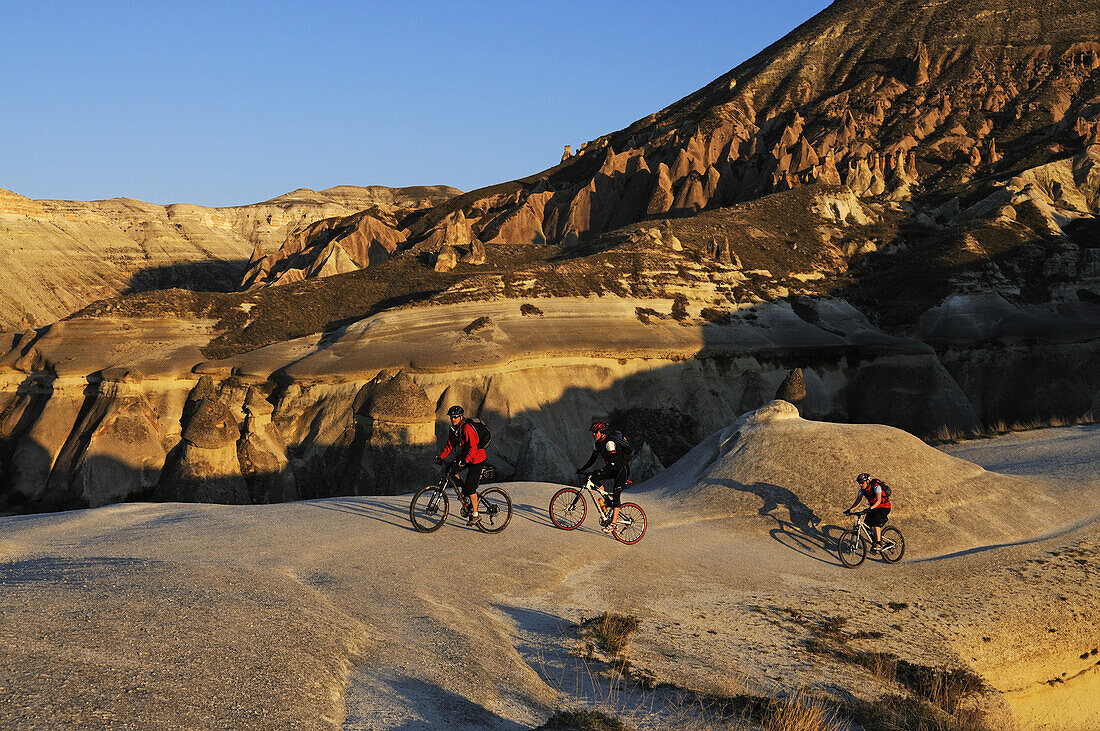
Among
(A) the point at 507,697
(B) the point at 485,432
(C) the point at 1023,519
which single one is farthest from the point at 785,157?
(A) the point at 507,697

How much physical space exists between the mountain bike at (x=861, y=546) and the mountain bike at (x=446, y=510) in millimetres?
6355

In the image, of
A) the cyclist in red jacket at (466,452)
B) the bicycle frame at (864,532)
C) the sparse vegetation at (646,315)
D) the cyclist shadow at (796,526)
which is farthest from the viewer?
the sparse vegetation at (646,315)

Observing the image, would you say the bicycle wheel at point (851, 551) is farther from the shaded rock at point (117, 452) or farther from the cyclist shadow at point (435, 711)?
the shaded rock at point (117, 452)

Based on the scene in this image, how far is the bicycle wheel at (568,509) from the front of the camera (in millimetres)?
14758

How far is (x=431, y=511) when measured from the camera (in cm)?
1327

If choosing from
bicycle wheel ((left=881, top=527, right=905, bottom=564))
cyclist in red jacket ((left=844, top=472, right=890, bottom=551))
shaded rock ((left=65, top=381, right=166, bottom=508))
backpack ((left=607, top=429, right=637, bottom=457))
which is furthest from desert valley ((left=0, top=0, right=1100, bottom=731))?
backpack ((left=607, top=429, right=637, bottom=457))

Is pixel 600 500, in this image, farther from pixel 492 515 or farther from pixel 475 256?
pixel 475 256

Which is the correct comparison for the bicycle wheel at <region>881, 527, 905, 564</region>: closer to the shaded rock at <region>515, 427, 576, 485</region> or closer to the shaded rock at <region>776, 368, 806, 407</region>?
the shaded rock at <region>515, 427, 576, 485</region>

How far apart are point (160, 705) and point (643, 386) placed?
34.1 meters

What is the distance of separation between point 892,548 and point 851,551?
884 millimetres

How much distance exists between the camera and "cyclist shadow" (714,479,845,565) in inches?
620

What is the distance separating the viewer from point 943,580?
44.8ft

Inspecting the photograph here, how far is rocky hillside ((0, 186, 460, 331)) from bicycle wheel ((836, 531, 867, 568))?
7205cm

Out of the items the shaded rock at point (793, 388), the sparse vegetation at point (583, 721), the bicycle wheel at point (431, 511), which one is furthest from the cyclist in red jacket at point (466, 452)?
the shaded rock at point (793, 388)
